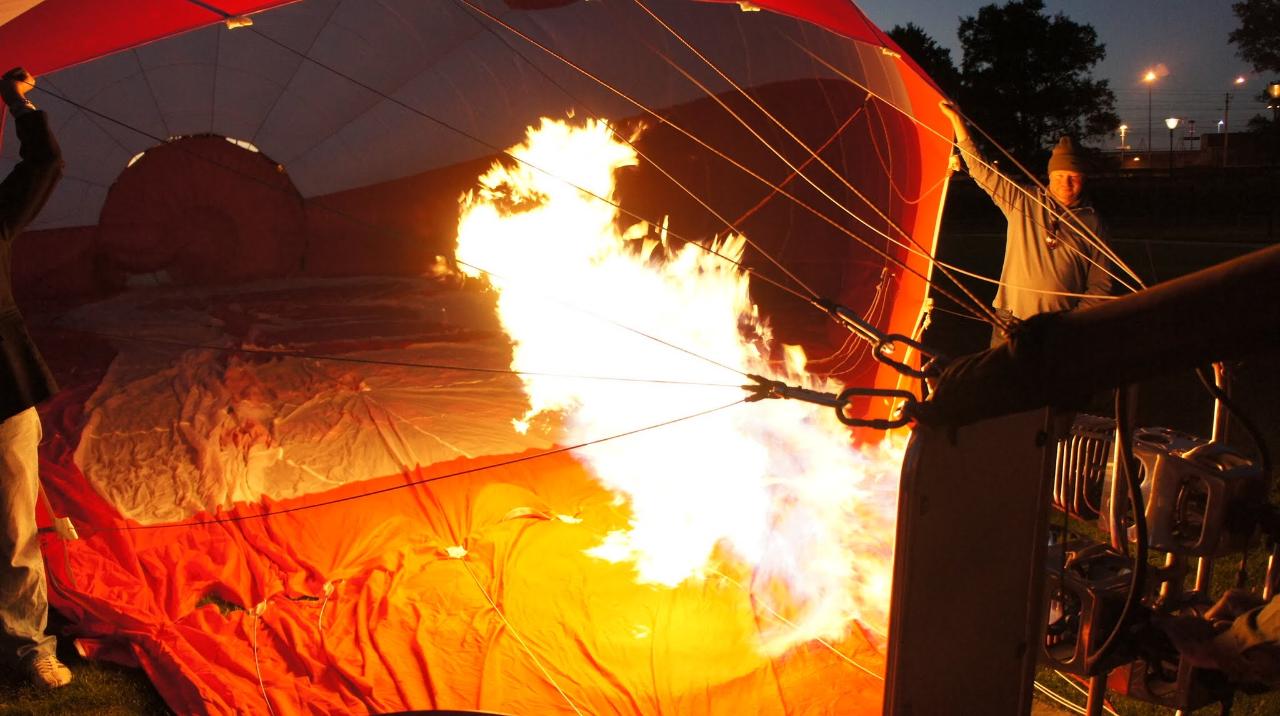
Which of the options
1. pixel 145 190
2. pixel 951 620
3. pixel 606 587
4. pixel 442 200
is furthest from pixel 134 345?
pixel 951 620

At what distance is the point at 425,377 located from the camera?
16.0 feet

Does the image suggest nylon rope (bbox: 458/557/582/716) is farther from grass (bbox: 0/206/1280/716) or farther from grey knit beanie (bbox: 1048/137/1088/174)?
grey knit beanie (bbox: 1048/137/1088/174)

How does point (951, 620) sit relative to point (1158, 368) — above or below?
below

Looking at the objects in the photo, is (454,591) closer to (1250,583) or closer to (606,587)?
(606,587)

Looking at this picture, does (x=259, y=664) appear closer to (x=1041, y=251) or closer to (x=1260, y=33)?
(x=1041, y=251)

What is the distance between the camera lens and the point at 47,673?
87.4 inches

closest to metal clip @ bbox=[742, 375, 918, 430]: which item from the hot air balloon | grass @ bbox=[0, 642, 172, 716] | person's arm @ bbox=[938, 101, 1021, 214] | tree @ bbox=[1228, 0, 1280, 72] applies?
the hot air balloon

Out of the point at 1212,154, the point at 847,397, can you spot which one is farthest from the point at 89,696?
the point at 1212,154

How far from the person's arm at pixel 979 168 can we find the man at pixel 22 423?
2513 mm

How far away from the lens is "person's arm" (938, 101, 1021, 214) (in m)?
2.97

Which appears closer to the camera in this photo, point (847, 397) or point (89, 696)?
point (847, 397)

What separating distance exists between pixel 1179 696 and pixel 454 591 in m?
1.88

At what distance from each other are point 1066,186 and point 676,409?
5.53 ft

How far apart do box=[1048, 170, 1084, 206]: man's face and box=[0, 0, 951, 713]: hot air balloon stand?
494mm
